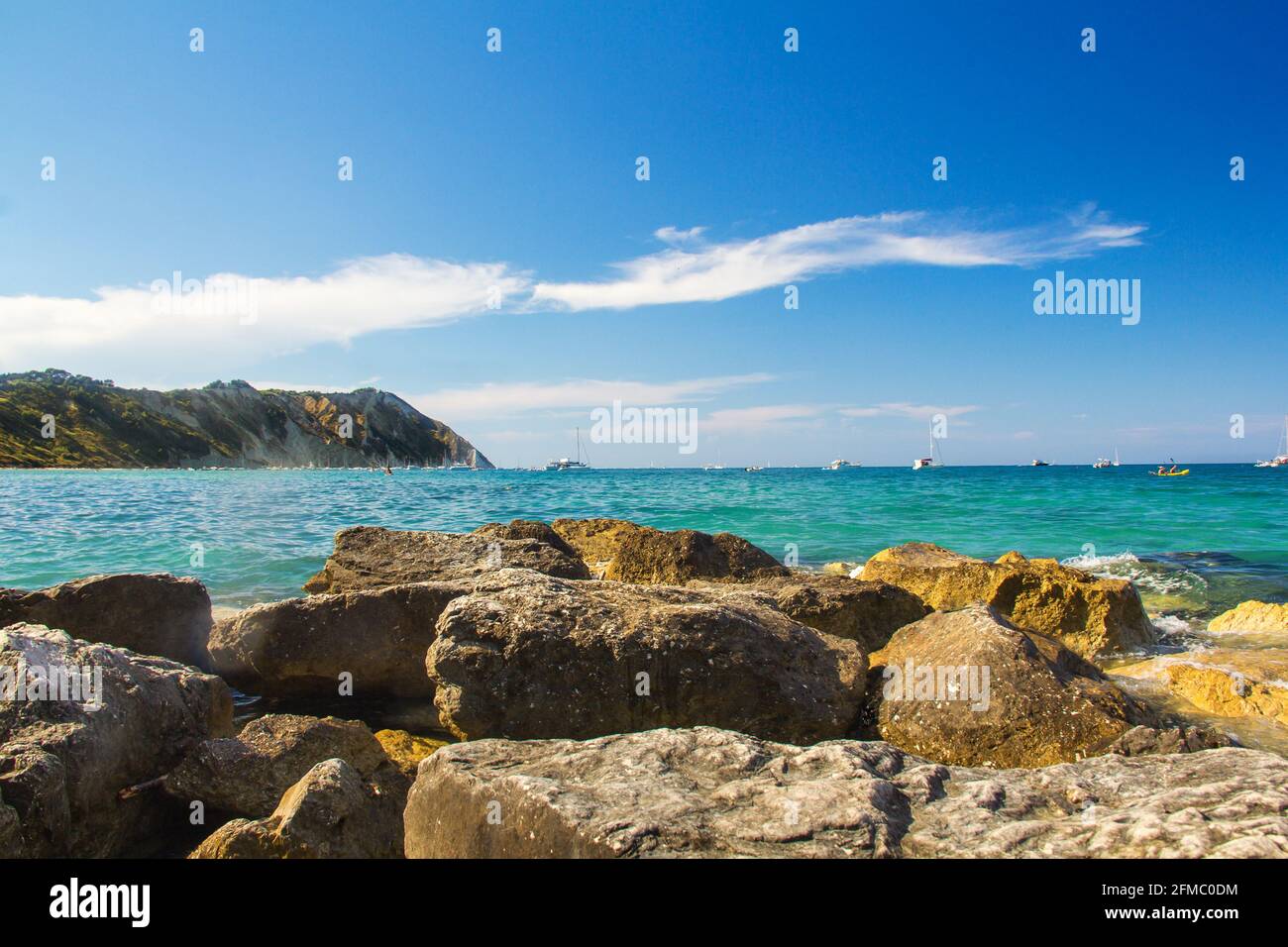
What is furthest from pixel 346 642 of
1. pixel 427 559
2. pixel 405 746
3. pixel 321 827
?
pixel 321 827

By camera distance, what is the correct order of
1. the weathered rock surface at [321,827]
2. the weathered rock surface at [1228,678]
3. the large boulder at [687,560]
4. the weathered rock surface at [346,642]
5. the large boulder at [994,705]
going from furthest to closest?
1. the large boulder at [687,560]
2. the weathered rock surface at [1228,678]
3. the weathered rock surface at [346,642]
4. the large boulder at [994,705]
5. the weathered rock surface at [321,827]

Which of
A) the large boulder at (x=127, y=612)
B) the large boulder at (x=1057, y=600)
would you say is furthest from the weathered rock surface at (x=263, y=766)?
the large boulder at (x=1057, y=600)

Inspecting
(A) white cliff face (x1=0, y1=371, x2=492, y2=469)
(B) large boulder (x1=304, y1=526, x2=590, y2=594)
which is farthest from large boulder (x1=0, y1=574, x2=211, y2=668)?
(A) white cliff face (x1=0, y1=371, x2=492, y2=469)

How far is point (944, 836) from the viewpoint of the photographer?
112 inches

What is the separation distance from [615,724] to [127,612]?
19.6 ft

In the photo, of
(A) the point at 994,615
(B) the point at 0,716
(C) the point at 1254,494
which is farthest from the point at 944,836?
(C) the point at 1254,494

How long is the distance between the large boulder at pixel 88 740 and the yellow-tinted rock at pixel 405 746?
4.39ft

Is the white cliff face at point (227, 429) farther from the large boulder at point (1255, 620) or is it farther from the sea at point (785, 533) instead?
the large boulder at point (1255, 620)

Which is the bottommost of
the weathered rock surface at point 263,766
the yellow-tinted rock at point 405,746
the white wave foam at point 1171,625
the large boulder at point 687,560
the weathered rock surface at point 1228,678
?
the white wave foam at point 1171,625

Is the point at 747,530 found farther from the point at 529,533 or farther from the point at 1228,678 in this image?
the point at 1228,678

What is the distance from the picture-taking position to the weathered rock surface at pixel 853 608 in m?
7.96

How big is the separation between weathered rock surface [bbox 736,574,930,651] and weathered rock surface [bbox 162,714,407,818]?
4.29m

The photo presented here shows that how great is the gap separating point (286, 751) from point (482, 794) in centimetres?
258

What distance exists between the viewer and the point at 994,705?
17.9 feet
